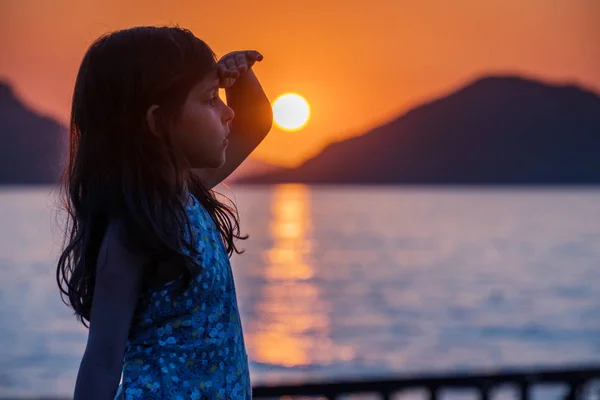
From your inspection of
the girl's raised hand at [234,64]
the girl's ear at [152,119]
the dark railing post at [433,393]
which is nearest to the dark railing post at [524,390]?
the dark railing post at [433,393]

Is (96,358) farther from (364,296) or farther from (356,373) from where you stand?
(364,296)

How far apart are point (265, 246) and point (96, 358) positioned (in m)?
83.3

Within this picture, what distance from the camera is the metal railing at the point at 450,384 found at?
12.0 ft

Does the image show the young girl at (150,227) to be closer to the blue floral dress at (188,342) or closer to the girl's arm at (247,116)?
the blue floral dress at (188,342)

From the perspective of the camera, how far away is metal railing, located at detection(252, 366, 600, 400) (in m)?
3.65

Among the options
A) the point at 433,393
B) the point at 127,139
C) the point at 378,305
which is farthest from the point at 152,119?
the point at 378,305

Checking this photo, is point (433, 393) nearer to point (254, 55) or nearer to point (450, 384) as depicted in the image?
point (450, 384)

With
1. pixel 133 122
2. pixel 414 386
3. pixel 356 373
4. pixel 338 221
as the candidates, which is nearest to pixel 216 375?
pixel 133 122

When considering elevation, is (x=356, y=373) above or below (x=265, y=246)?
below

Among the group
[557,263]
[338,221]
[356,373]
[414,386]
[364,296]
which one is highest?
[338,221]

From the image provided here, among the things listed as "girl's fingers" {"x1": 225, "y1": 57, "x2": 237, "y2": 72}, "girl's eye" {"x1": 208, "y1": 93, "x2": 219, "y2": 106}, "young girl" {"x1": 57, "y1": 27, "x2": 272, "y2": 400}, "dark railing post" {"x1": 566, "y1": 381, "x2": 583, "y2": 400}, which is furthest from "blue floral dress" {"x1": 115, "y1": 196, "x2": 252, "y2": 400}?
"dark railing post" {"x1": 566, "y1": 381, "x2": 583, "y2": 400}

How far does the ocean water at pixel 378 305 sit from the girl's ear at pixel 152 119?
0.66 meters

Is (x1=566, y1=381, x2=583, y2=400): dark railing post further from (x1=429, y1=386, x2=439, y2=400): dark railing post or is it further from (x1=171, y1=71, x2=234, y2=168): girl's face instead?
(x1=171, y1=71, x2=234, y2=168): girl's face

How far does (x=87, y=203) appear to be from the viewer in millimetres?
1784
